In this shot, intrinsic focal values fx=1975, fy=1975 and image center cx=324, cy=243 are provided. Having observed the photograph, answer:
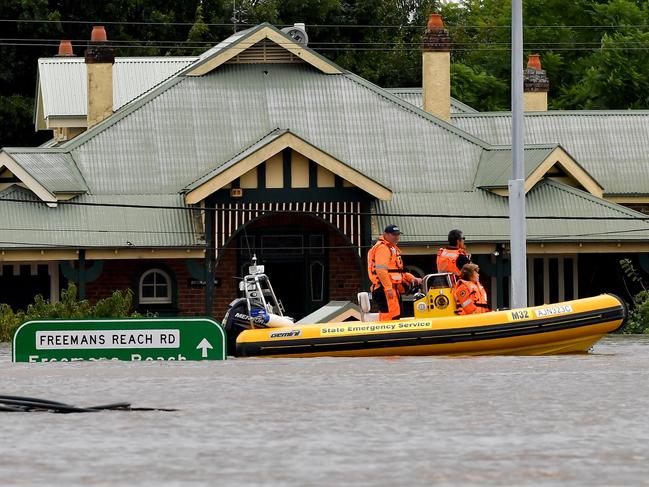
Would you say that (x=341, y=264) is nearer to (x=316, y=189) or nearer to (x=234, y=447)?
(x=316, y=189)

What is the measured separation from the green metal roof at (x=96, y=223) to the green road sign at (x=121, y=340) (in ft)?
58.7

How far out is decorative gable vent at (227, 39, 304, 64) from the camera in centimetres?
4290

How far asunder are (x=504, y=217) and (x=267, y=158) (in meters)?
5.15

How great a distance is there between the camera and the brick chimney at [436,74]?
44.9 metres

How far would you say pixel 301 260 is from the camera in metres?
40.6

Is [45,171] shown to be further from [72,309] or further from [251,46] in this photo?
[72,309]

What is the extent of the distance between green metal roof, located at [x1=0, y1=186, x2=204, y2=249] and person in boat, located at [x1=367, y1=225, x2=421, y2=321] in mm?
16340

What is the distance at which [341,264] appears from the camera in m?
40.6

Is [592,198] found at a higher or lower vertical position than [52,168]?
lower

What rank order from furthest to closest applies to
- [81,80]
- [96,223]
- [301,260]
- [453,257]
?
[81,80]
[301,260]
[96,223]
[453,257]

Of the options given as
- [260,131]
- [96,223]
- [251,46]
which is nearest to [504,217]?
[260,131]

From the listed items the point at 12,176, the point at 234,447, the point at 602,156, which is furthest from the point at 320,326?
the point at 602,156

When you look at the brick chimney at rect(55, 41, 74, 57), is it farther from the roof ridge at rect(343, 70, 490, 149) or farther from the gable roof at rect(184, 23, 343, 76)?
the roof ridge at rect(343, 70, 490, 149)

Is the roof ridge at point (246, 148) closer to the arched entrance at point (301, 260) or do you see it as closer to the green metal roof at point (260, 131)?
the green metal roof at point (260, 131)
